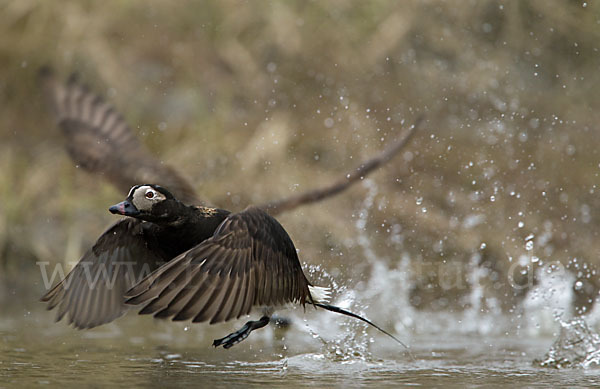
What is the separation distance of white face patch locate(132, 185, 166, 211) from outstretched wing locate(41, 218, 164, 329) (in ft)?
1.11

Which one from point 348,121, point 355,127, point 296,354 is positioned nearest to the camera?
point 296,354

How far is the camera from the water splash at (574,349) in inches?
173

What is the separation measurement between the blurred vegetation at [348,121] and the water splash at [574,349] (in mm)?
1664

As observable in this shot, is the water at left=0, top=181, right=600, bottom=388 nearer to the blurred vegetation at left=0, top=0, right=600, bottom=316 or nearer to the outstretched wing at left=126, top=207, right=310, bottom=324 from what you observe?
the outstretched wing at left=126, top=207, right=310, bottom=324

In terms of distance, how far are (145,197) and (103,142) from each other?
4.02 ft

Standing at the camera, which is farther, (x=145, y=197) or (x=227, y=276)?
(x=145, y=197)

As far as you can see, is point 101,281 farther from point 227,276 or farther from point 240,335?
point 227,276

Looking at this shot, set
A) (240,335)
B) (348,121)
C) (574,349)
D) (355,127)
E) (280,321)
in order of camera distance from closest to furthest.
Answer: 1. (240,335)
2. (574,349)
3. (280,321)
4. (355,127)
5. (348,121)

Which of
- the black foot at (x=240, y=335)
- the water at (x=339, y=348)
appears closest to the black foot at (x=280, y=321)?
the water at (x=339, y=348)

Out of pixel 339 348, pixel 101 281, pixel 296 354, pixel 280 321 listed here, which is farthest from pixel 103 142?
pixel 339 348

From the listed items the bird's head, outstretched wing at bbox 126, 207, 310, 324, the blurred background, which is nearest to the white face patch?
the bird's head

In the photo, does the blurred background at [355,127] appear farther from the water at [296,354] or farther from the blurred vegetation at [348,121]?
the water at [296,354]

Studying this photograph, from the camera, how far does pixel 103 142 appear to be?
17.1 feet

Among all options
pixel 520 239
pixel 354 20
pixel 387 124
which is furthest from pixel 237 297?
pixel 354 20
